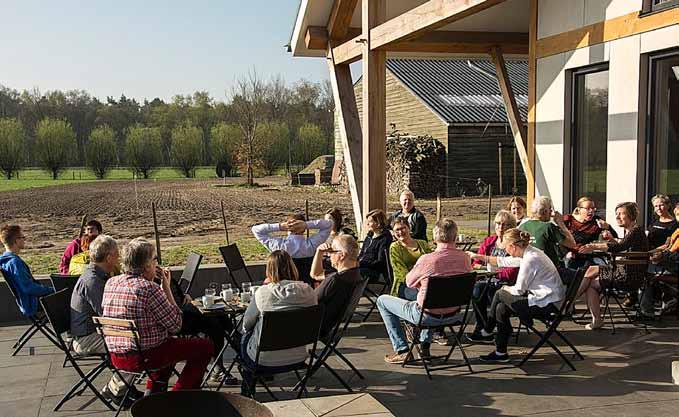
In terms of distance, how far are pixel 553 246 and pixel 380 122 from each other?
349 cm

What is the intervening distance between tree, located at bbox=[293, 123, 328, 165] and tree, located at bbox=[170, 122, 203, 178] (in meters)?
7.92

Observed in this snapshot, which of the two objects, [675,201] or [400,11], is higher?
[400,11]

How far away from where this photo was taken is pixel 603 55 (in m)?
7.76

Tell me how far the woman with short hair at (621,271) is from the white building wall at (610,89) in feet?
2.31

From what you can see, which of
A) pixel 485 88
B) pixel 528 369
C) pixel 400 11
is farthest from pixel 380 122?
pixel 485 88

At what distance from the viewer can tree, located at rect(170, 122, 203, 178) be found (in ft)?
176

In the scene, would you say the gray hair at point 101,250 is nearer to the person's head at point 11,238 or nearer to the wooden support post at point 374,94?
the person's head at point 11,238

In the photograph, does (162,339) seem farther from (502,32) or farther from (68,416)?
(502,32)

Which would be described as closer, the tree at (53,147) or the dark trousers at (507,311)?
the dark trousers at (507,311)

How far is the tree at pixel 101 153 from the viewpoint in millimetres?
53562

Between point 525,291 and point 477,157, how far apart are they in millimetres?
22022

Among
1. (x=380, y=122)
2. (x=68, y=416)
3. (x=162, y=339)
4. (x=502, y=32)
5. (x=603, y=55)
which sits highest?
(x=502, y=32)

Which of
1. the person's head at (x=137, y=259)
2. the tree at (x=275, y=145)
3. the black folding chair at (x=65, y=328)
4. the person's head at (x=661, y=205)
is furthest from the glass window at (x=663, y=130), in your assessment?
the tree at (x=275, y=145)

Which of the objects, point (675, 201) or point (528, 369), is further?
point (675, 201)
